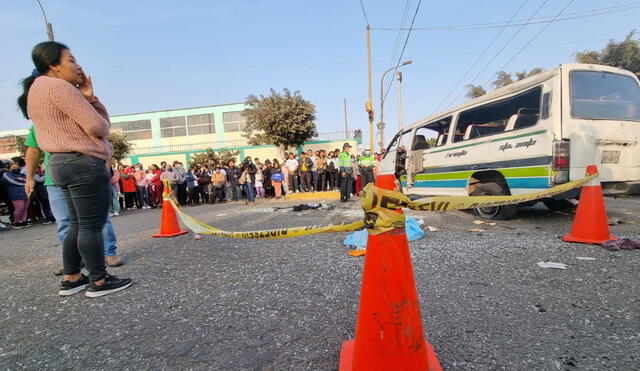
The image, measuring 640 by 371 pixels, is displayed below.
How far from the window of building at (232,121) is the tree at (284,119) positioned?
11679 mm

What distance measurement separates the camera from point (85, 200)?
6.97 ft

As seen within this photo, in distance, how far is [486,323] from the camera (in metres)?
1.69

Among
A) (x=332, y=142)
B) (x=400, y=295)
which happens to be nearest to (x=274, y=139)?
(x=332, y=142)

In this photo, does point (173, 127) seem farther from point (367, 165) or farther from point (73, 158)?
point (73, 158)

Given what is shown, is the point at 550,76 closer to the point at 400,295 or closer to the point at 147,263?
the point at 400,295

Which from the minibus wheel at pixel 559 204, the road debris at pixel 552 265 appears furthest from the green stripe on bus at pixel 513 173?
the road debris at pixel 552 265

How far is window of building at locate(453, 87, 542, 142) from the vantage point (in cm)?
405

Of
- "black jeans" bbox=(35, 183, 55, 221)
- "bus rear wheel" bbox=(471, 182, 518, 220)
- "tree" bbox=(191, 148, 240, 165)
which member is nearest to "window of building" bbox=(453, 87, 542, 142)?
"bus rear wheel" bbox=(471, 182, 518, 220)

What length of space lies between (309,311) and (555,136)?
369cm

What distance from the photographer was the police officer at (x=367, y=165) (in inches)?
402

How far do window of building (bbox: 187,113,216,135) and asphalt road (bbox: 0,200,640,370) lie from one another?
106ft

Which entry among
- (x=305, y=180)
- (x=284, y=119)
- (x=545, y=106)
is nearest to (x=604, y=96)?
(x=545, y=106)

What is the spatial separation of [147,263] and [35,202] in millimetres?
7611

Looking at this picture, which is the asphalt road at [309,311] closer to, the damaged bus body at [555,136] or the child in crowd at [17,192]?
the damaged bus body at [555,136]
